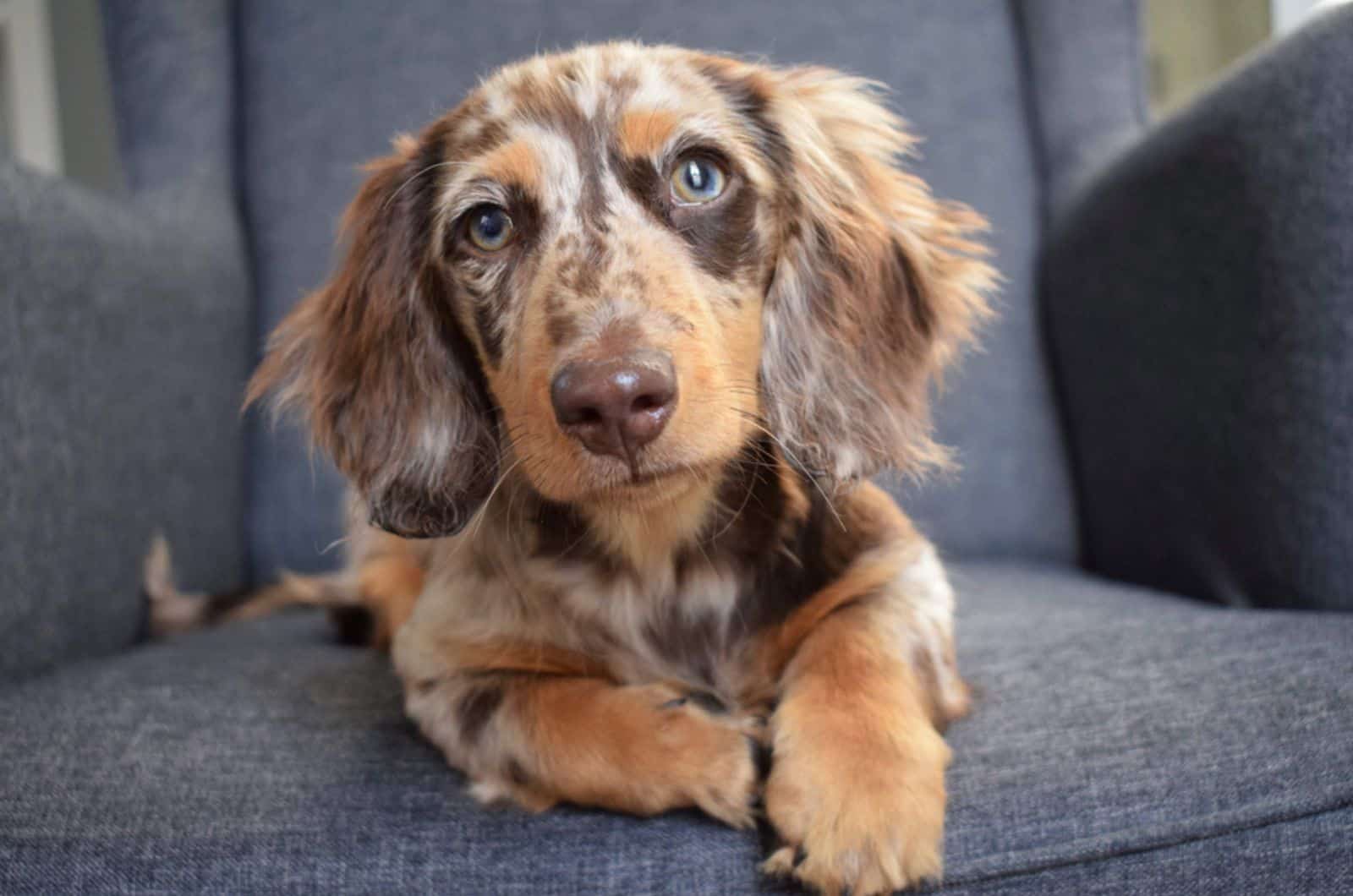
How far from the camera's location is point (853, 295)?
140 cm

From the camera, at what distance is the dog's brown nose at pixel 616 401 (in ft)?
3.33

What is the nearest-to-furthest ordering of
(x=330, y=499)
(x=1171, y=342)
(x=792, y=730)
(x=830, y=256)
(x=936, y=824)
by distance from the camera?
1. (x=936, y=824)
2. (x=792, y=730)
3. (x=830, y=256)
4. (x=1171, y=342)
5. (x=330, y=499)

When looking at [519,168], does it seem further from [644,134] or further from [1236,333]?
[1236,333]

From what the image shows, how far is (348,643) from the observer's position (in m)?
1.90

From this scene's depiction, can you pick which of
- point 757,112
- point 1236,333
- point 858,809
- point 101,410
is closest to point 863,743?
point 858,809

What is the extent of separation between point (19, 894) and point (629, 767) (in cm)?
60

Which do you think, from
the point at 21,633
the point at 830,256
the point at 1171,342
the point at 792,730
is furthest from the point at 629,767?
the point at 1171,342

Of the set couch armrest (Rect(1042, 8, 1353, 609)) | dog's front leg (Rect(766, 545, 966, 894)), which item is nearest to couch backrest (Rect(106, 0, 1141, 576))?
couch armrest (Rect(1042, 8, 1353, 609))

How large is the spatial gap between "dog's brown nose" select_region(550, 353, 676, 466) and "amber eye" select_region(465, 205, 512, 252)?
0.40 m

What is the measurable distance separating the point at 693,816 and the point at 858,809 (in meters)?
0.18

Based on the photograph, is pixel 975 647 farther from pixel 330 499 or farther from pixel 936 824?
pixel 330 499

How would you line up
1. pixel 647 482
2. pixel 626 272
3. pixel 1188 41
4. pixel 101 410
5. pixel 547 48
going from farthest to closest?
pixel 1188 41 < pixel 547 48 < pixel 101 410 < pixel 626 272 < pixel 647 482

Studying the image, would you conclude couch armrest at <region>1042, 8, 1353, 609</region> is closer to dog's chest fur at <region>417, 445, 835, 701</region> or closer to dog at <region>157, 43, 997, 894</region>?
dog at <region>157, 43, 997, 894</region>

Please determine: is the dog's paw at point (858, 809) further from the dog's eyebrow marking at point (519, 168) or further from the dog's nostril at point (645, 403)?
the dog's eyebrow marking at point (519, 168)
